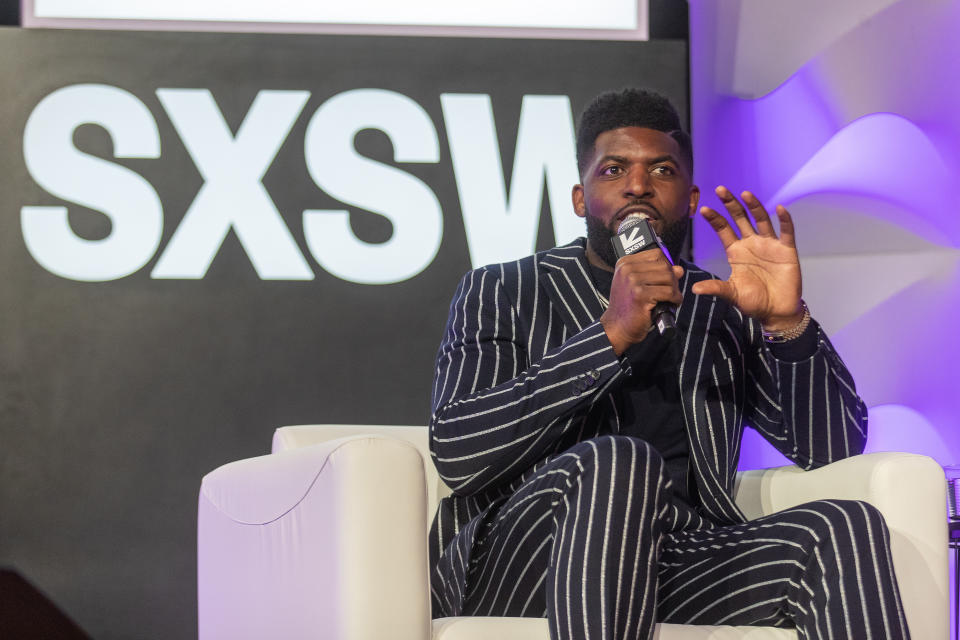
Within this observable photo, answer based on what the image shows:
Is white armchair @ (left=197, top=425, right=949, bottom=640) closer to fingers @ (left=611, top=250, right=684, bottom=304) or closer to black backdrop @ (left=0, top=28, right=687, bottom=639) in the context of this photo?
fingers @ (left=611, top=250, right=684, bottom=304)

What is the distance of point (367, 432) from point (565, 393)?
0.64 meters

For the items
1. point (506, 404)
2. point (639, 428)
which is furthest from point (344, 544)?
point (639, 428)

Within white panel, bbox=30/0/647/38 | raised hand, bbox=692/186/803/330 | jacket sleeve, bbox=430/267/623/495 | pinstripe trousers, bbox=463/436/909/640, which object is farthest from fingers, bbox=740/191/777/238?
white panel, bbox=30/0/647/38

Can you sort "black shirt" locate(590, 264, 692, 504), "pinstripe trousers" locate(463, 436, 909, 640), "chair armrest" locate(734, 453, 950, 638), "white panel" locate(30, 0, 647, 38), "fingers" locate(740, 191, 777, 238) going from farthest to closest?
1. "white panel" locate(30, 0, 647, 38)
2. "black shirt" locate(590, 264, 692, 504)
3. "fingers" locate(740, 191, 777, 238)
4. "chair armrest" locate(734, 453, 950, 638)
5. "pinstripe trousers" locate(463, 436, 909, 640)

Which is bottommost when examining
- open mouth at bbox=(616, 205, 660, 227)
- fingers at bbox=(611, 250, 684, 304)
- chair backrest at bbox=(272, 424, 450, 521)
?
chair backrest at bbox=(272, 424, 450, 521)

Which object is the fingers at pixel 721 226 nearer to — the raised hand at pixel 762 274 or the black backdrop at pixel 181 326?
the raised hand at pixel 762 274

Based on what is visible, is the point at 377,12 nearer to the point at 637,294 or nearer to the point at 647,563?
the point at 637,294

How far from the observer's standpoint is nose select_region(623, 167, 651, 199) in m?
1.97

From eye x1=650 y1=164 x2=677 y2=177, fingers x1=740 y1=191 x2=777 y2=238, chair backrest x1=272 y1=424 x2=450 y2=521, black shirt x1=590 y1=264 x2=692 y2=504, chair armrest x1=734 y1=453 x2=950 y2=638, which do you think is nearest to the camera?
chair armrest x1=734 y1=453 x2=950 y2=638

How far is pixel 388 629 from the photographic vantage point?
54.8 inches

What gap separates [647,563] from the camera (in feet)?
4.60

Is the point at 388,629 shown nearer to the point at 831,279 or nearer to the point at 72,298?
the point at 831,279

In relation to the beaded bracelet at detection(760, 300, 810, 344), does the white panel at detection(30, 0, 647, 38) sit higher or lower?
higher

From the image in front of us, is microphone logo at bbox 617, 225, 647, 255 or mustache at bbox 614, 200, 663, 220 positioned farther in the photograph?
mustache at bbox 614, 200, 663, 220
